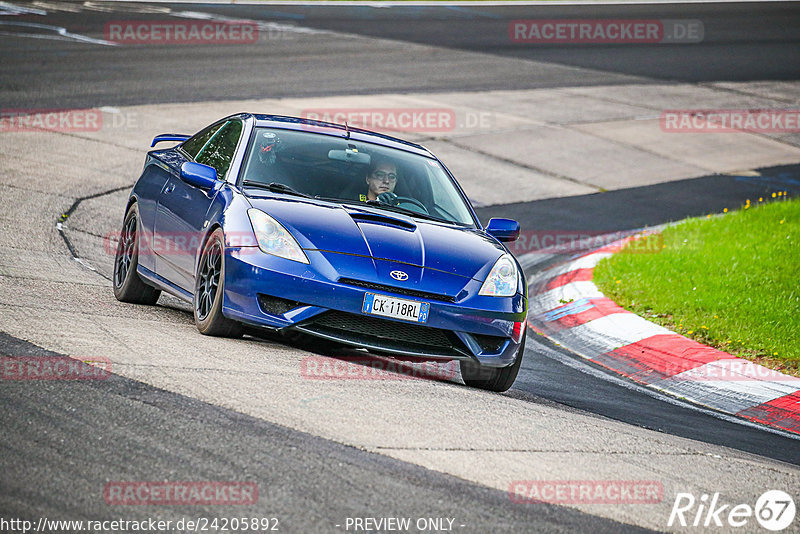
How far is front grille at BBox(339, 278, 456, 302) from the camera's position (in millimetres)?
6477

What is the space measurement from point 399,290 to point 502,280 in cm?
81

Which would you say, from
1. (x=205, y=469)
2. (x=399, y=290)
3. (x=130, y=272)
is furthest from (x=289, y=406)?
(x=130, y=272)

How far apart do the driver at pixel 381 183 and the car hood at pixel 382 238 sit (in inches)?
11.3

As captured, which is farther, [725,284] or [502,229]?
[725,284]

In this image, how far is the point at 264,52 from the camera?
2372 cm

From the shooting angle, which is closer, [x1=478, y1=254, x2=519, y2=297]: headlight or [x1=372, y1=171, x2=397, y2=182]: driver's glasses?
[x1=478, y1=254, x2=519, y2=297]: headlight

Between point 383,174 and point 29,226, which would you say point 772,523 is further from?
point 29,226

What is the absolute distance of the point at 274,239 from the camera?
6668 mm

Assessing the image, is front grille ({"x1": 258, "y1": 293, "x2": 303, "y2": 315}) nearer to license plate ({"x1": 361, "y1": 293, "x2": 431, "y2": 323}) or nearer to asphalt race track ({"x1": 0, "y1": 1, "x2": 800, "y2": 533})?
asphalt race track ({"x1": 0, "y1": 1, "x2": 800, "y2": 533})

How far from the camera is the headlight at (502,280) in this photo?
688 centimetres

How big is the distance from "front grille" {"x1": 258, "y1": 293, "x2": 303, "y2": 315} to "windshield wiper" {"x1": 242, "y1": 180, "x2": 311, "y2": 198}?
39.8 inches

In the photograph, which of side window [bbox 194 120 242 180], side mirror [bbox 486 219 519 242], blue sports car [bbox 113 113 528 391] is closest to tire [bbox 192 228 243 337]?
blue sports car [bbox 113 113 528 391]

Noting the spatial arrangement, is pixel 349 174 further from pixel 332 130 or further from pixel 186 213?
pixel 186 213

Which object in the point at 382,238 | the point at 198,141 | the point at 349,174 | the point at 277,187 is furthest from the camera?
the point at 198,141
